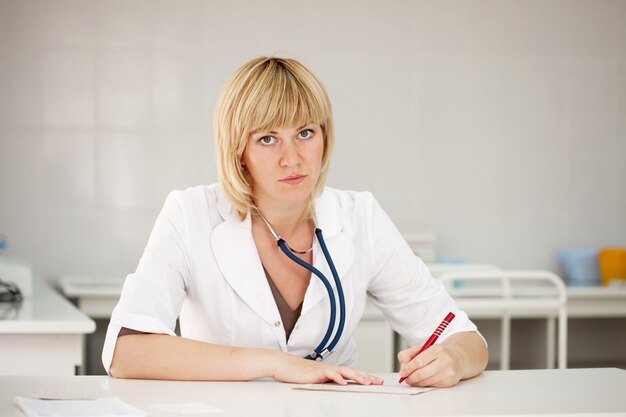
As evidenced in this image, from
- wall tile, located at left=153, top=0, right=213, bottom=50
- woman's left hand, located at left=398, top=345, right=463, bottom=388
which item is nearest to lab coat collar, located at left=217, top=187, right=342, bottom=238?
woman's left hand, located at left=398, top=345, right=463, bottom=388

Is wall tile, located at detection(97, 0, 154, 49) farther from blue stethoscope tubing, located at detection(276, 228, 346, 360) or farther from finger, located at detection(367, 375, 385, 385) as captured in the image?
finger, located at detection(367, 375, 385, 385)

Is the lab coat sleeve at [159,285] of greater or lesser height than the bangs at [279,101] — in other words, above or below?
below

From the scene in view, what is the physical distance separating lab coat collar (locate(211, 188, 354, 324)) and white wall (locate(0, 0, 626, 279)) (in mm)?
2163

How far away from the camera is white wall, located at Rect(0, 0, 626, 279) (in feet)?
13.4

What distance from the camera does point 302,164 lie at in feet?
6.31

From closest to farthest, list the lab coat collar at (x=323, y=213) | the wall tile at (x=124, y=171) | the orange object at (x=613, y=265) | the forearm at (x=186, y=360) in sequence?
the forearm at (x=186, y=360) → the lab coat collar at (x=323, y=213) → the wall tile at (x=124, y=171) → the orange object at (x=613, y=265)

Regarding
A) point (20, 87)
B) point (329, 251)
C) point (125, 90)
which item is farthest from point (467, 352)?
point (20, 87)

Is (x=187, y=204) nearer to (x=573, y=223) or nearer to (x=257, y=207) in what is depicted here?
(x=257, y=207)

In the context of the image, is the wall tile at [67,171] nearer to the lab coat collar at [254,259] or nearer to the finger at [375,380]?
the lab coat collar at [254,259]

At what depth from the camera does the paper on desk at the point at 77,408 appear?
1.32m

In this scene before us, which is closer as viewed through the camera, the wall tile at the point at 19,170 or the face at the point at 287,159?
the face at the point at 287,159

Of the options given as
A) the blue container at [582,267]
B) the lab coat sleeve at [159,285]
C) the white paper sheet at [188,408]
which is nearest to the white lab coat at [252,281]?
the lab coat sleeve at [159,285]

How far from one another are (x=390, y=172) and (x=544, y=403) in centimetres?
293

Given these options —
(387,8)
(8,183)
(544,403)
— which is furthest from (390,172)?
(544,403)
